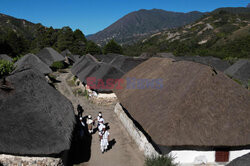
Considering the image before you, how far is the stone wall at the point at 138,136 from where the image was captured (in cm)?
917

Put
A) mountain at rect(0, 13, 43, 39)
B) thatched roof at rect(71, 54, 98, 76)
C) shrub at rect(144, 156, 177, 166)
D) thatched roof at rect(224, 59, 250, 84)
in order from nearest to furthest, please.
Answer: shrub at rect(144, 156, 177, 166)
thatched roof at rect(224, 59, 250, 84)
thatched roof at rect(71, 54, 98, 76)
mountain at rect(0, 13, 43, 39)

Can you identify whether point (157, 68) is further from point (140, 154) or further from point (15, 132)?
point (15, 132)

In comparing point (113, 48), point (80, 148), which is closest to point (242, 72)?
point (80, 148)

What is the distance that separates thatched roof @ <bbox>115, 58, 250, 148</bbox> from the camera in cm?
723

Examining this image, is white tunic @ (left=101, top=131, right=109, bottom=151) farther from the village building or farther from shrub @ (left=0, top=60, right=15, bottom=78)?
shrub @ (left=0, top=60, right=15, bottom=78)

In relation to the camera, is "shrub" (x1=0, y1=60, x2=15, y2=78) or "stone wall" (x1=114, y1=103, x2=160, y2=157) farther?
"shrub" (x1=0, y1=60, x2=15, y2=78)

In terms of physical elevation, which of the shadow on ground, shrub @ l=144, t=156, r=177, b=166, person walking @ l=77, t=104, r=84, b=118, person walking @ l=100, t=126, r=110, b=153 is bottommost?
the shadow on ground

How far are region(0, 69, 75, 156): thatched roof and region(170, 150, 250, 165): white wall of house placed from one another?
419cm

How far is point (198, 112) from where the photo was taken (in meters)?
7.78

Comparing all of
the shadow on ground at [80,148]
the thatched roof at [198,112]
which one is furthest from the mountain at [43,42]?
the thatched roof at [198,112]

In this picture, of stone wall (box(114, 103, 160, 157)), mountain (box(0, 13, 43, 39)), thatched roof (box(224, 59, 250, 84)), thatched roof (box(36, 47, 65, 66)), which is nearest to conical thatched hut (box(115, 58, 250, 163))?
stone wall (box(114, 103, 160, 157))

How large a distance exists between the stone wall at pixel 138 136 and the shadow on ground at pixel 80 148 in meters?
2.51

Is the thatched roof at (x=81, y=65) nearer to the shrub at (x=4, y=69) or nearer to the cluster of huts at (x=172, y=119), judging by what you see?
the shrub at (x=4, y=69)

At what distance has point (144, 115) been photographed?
9.05 metres
